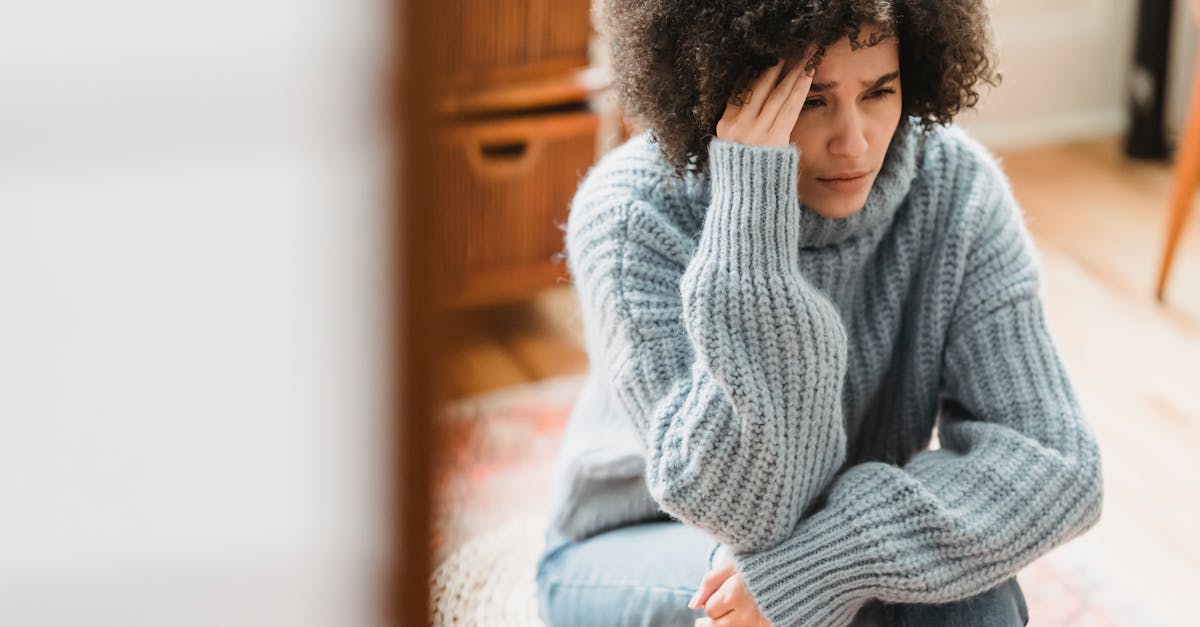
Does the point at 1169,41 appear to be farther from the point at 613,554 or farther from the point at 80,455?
the point at 80,455

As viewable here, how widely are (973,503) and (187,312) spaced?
0.68 metres

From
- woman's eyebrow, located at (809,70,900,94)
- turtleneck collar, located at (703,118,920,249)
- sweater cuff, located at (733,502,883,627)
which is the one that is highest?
woman's eyebrow, located at (809,70,900,94)

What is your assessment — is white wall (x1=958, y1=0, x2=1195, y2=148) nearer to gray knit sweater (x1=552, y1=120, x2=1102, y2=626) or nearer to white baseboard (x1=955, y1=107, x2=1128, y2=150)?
white baseboard (x1=955, y1=107, x2=1128, y2=150)

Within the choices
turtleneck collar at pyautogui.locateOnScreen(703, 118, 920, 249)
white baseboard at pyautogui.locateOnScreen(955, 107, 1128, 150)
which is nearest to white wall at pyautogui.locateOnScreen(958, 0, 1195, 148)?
white baseboard at pyautogui.locateOnScreen(955, 107, 1128, 150)

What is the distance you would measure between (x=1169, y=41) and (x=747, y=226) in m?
1.99

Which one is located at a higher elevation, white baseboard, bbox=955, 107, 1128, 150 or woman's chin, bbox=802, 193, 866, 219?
woman's chin, bbox=802, 193, 866, 219

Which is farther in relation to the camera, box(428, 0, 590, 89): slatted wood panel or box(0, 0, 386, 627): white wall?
box(428, 0, 590, 89): slatted wood panel

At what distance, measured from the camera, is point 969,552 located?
1.20 metres

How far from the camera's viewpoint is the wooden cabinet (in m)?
2.10

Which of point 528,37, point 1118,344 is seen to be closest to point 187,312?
point 528,37

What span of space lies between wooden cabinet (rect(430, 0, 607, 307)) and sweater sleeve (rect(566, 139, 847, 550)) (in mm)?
852

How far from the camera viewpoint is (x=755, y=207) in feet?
3.86

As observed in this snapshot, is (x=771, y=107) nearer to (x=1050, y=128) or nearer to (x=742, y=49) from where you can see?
(x=742, y=49)

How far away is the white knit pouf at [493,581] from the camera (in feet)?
5.47
